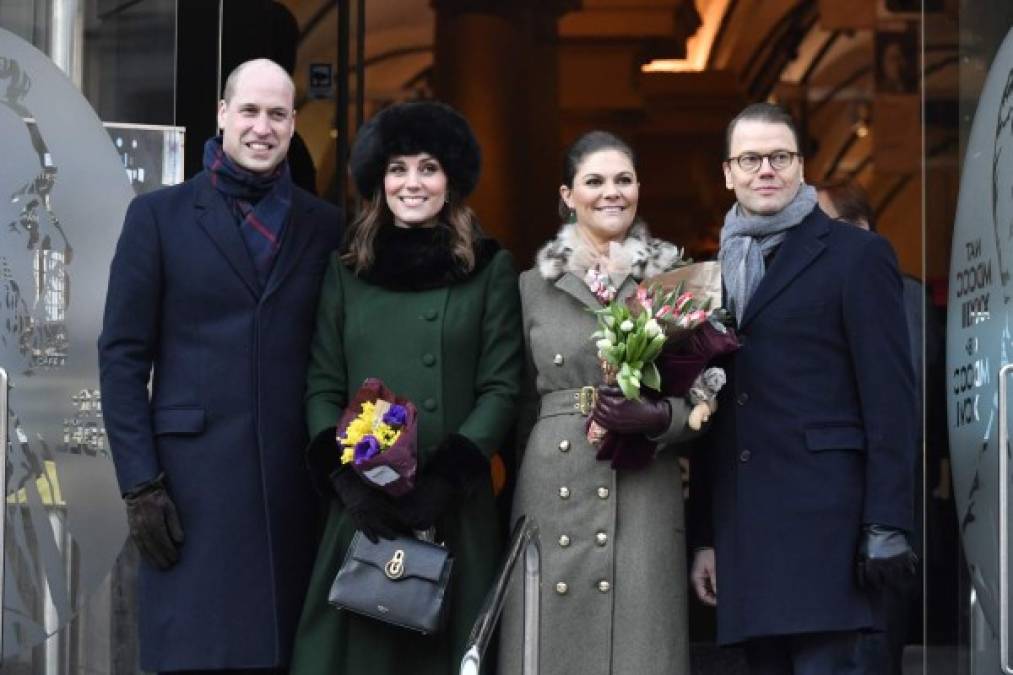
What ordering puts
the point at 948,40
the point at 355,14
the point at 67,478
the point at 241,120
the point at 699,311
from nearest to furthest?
the point at 699,311 → the point at 241,120 → the point at 67,478 → the point at 948,40 → the point at 355,14

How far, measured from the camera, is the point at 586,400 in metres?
6.31

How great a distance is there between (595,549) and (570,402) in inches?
16.5

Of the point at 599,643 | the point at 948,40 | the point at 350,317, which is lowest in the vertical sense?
the point at 599,643

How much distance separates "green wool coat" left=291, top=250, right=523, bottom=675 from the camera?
6.32 metres

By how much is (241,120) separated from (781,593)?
2016 mm

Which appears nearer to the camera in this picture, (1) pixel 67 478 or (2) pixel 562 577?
(2) pixel 562 577

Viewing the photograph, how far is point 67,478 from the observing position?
772 centimetres

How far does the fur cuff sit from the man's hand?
0.70 metres

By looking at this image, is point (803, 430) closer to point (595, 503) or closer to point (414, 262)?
point (595, 503)

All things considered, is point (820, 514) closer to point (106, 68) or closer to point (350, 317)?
point (350, 317)

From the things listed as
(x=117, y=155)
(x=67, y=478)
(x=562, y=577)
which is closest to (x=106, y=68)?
(x=117, y=155)

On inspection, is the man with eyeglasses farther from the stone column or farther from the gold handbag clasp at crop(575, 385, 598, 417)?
the stone column

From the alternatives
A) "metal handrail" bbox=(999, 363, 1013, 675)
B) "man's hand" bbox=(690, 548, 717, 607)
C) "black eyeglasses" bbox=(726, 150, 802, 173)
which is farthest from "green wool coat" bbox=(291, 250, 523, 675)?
"metal handrail" bbox=(999, 363, 1013, 675)

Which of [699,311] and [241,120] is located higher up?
[241,120]
